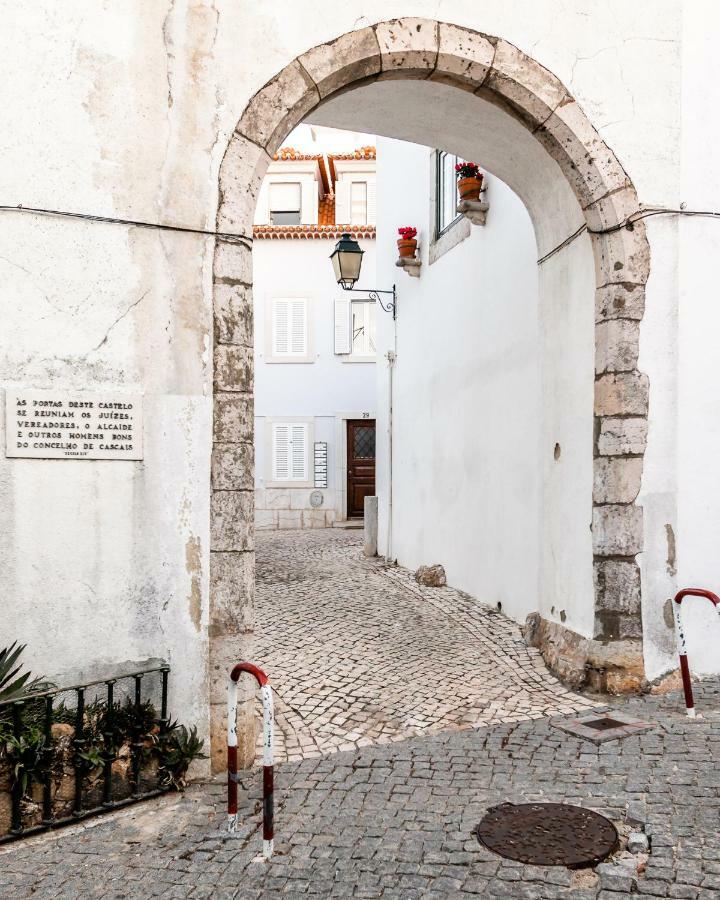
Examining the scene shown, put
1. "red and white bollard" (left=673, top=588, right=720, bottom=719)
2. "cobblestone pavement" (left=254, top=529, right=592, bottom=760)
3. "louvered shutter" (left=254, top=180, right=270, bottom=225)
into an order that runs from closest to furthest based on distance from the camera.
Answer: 1. "red and white bollard" (left=673, top=588, right=720, bottom=719)
2. "cobblestone pavement" (left=254, top=529, right=592, bottom=760)
3. "louvered shutter" (left=254, top=180, right=270, bottom=225)

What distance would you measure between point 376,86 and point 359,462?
13608mm

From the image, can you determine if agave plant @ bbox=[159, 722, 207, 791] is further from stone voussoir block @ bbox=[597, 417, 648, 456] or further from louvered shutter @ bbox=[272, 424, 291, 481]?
louvered shutter @ bbox=[272, 424, 291, 481]

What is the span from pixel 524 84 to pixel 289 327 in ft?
45.3

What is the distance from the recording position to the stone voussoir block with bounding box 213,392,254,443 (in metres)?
4.34

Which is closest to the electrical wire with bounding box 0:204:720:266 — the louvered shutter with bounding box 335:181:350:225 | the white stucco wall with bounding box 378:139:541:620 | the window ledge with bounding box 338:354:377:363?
the white stucco wall with bounding box 378:139:541:620

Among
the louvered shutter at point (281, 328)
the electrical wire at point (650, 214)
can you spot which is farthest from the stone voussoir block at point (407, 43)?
the louvered shutter at point (281, 328)

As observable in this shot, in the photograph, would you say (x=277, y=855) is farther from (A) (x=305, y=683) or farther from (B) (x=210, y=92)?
(B) (x=210, y=92)

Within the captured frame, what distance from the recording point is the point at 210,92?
435 cm

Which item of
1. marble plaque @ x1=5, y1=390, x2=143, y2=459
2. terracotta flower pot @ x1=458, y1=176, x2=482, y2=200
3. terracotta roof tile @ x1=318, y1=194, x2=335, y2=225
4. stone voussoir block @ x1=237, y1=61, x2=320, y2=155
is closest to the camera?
marble plaque @ x1=5, y1=390, x2=143, y2=459

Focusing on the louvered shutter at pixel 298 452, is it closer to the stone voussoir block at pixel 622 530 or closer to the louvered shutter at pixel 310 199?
the louvered shutter at pixel 310 199

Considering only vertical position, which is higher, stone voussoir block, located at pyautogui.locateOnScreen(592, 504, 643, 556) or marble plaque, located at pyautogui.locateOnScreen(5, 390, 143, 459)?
marble plaque, located at pyautogui.locateOnScreen(5, 390, 143, 459)

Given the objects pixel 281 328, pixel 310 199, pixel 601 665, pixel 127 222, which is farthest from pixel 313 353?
pixel 127 222

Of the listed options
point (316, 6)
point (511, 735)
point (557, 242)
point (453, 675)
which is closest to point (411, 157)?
point (557, 242)

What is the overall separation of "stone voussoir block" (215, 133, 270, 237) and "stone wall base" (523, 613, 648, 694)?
11.2 feet
